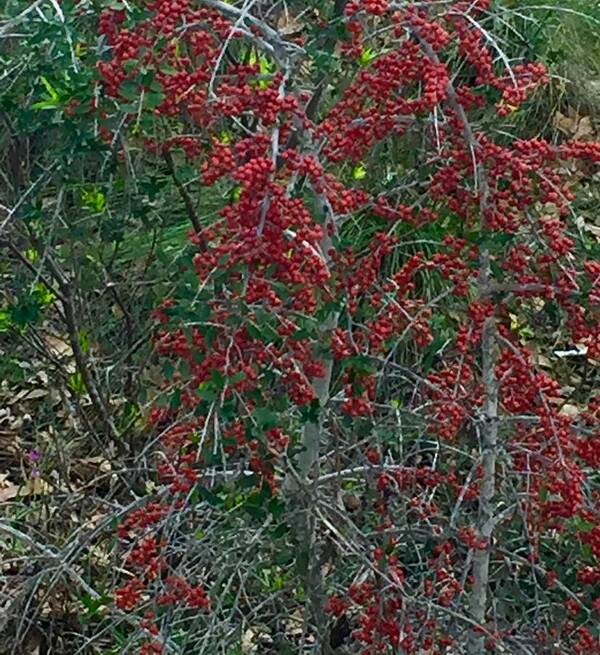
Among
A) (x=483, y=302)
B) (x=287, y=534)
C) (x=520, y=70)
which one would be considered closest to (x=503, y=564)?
(x=287, y=534)

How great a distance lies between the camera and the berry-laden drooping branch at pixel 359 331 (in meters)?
1.88

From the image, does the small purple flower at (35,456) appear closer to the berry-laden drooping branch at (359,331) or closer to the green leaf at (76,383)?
the green leaf at (76,383)

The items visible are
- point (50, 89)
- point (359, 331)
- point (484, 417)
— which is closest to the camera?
point (484, 417)

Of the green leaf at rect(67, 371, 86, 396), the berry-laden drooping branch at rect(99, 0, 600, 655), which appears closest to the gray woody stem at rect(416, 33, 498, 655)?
the berry-laden drooping branch at rect(99, 0, 600, 655)

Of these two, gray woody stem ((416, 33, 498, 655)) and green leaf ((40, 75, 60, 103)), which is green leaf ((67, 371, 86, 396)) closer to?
green leaf ((40, 75, 60, 103))

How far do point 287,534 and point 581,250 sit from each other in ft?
2.48

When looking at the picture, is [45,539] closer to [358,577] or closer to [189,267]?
[358,577]

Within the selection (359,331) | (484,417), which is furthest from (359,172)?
(484,417)

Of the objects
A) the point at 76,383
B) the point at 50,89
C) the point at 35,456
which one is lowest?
the point at 35,456

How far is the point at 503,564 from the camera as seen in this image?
2.63 meters

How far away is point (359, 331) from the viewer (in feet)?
7.79

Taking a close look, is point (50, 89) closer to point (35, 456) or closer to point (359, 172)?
point (359, 172)

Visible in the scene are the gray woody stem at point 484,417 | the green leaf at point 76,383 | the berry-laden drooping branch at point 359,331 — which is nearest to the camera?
the berry-laden drooping branch at point 359,331

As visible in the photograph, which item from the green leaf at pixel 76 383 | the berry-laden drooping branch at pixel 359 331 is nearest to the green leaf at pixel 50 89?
the berry-laden drooping branch at pixel 359 331
